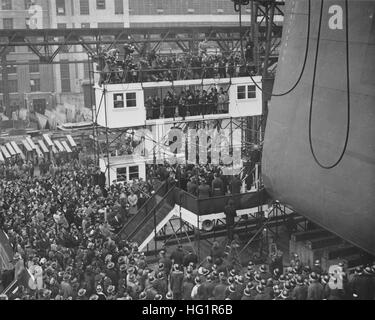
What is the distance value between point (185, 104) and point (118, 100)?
11.9ft

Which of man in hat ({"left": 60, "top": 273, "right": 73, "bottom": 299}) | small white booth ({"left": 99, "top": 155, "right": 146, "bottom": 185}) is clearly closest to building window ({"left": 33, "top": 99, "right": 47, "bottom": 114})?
small white booth ({"left": 99, "top": 155, "right": 146, "bottom": 185})

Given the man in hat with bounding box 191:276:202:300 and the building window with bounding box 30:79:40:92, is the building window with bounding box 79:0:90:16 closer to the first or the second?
the building window with bounding box 30:79:40:92

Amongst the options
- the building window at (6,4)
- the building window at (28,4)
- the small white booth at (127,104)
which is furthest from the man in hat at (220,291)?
the building window at (6,4)

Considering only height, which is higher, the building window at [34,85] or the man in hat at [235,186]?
the building window at [34,85]

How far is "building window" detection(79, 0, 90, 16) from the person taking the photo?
122 ft

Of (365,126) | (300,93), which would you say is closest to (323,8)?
(300,93)

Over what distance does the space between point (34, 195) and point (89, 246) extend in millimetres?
8641

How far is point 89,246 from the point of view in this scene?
54.2 feet

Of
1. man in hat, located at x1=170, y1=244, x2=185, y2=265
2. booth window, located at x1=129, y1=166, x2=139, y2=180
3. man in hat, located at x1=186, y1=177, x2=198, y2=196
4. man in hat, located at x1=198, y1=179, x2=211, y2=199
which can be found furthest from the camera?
booth window, located at x1=129, y1=166, x2=139, y2=180

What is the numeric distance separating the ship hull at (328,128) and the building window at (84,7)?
2363cm

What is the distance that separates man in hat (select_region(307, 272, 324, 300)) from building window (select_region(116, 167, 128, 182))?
1782cm

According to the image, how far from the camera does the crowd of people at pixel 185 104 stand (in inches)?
1097

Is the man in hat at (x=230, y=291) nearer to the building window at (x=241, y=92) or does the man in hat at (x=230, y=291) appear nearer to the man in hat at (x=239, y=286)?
the man in hat at (x=239, y=286)

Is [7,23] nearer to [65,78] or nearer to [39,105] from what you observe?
[39,105]
